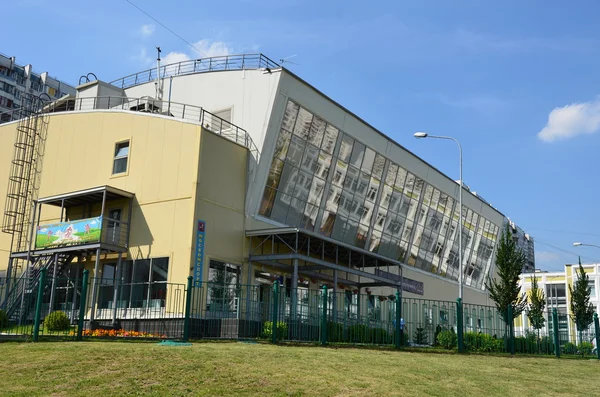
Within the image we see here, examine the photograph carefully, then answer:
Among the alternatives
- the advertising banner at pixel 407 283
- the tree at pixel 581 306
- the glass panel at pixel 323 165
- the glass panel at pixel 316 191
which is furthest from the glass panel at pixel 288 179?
the tree at pixel 581 306

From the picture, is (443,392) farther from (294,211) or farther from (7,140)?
(7,140)

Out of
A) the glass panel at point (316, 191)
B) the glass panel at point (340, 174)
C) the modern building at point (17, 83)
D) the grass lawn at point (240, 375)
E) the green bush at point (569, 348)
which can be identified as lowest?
the grass lawn at point (240, 375)

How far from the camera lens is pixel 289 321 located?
21.2 metres

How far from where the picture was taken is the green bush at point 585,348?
30181mm

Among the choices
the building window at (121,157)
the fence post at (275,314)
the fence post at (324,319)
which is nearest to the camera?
the fence post at (275,314)

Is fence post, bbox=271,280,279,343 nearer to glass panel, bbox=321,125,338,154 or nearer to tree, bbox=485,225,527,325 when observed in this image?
tree, bbox=485,225,527,325

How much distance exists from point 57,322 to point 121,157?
11.2 metres

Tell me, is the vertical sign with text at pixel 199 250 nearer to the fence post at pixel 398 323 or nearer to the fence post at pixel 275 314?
the fence post at pixel 275 314

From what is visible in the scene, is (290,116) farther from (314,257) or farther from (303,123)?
(314,257)

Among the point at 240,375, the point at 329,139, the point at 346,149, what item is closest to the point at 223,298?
the point at 240,375

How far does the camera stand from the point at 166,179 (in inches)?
1112

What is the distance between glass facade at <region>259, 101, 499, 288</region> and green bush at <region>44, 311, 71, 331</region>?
1134cm

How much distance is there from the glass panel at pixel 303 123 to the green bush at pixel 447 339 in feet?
39.6

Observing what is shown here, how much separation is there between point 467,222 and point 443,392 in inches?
1604
